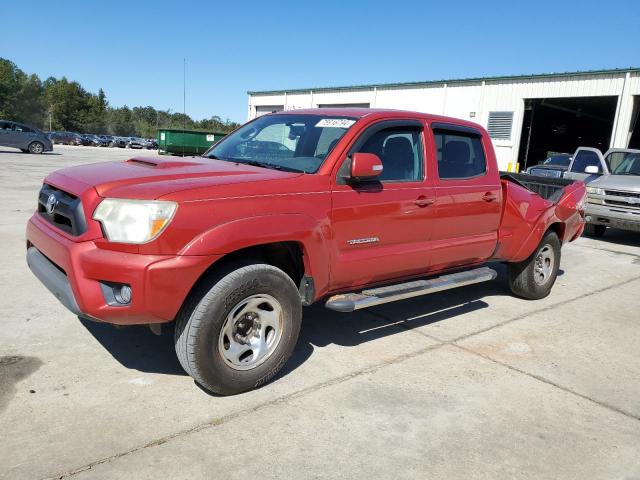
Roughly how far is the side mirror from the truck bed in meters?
2.92

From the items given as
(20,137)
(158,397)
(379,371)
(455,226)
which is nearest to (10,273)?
(158,397)

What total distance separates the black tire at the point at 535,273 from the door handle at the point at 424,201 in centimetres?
207

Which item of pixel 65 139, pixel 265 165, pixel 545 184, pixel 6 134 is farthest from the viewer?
pixel 65 139

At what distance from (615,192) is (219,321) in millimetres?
9384

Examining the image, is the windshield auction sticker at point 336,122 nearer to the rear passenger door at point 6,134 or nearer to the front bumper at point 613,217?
the front bumper at point 613,217

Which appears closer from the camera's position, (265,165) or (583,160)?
(265,165)

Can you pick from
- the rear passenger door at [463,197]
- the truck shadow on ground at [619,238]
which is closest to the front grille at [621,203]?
the truck shadow on ground at [619,238]

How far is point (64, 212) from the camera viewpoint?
11.0ft

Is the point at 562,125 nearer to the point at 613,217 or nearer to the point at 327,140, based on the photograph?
the point at 613,217

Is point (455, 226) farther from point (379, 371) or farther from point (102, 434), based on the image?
point (102, 434)

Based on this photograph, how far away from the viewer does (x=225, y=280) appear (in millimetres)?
3229

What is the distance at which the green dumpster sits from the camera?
116ft

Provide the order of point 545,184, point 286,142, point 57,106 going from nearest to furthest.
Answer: point 286,142, point 545,184, point 57,106

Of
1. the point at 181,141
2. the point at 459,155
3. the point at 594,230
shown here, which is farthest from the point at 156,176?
the point at 181,141
